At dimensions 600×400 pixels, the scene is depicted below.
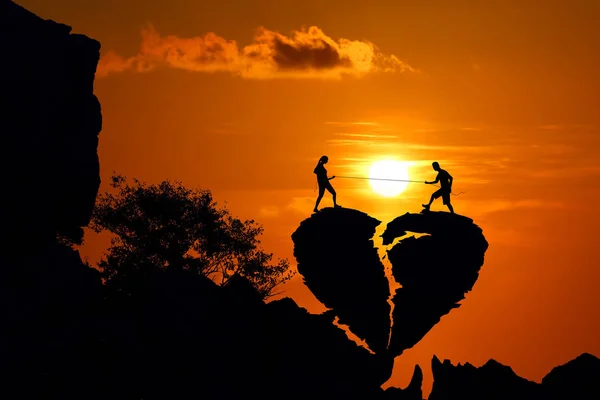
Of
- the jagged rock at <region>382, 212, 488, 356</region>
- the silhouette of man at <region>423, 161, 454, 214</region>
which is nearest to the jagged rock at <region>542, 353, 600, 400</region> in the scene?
the jagged rock at <region>382, 212, 488, 356</region>

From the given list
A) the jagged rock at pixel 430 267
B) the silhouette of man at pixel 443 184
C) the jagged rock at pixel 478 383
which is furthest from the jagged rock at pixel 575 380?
the silhouette of man at pixel 443 184

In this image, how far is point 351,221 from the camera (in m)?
54.9

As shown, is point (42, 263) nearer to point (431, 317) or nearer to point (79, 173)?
point (79, 173)

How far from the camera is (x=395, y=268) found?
182 feet

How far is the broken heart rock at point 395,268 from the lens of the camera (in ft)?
180

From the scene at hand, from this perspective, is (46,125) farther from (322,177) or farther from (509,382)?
(509,382)

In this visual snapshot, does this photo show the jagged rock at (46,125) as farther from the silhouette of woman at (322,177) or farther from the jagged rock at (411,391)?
the jagged rock at (411,391)

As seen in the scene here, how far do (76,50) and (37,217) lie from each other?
8.91 metres

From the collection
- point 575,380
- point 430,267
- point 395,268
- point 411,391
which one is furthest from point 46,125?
point 575,380

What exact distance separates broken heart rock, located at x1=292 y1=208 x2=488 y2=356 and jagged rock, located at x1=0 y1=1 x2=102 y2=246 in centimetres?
1242

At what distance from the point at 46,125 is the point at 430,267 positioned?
21.6 m

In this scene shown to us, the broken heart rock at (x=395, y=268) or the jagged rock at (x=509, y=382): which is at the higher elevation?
the broken heart rock at (x=395, y=268)

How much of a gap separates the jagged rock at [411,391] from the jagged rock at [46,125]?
1836 centimetres

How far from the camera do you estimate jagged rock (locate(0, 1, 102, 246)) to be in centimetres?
4878
